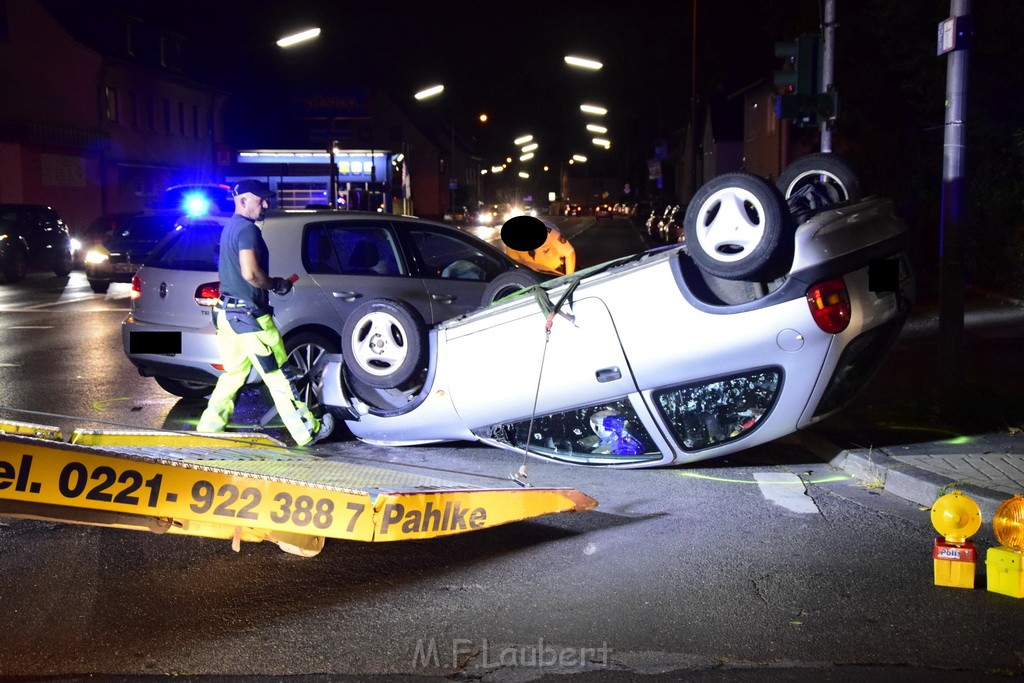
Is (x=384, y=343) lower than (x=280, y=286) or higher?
lower

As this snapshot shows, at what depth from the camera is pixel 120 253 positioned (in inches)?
864

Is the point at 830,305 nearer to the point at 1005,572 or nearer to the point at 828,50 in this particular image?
the point at 1005,572

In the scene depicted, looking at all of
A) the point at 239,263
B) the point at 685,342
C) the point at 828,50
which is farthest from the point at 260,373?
the point at 828,50

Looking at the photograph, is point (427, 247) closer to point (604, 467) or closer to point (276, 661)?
point (604, 467)

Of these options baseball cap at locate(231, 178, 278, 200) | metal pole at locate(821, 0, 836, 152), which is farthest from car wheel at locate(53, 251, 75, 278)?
baseball cap at locate(231, 178, 278, 200)

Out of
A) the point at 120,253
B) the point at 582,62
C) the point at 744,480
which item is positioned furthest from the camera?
the point at 120,253

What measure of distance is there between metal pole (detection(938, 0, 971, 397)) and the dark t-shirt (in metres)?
5.06

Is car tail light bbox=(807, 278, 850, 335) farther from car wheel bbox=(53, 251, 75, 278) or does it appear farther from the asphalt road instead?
car wheel bbox=(53, 251, 75, 278)

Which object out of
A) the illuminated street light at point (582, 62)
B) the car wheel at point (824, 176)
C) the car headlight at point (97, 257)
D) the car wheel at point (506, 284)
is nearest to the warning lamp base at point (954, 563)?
the car wheel at point (824, 176)

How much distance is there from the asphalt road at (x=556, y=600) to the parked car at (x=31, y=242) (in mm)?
20336

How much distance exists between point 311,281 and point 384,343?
5.92 feet

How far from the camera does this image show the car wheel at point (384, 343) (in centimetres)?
699

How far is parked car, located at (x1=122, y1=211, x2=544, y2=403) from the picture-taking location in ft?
28.4

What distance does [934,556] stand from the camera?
498 cm
